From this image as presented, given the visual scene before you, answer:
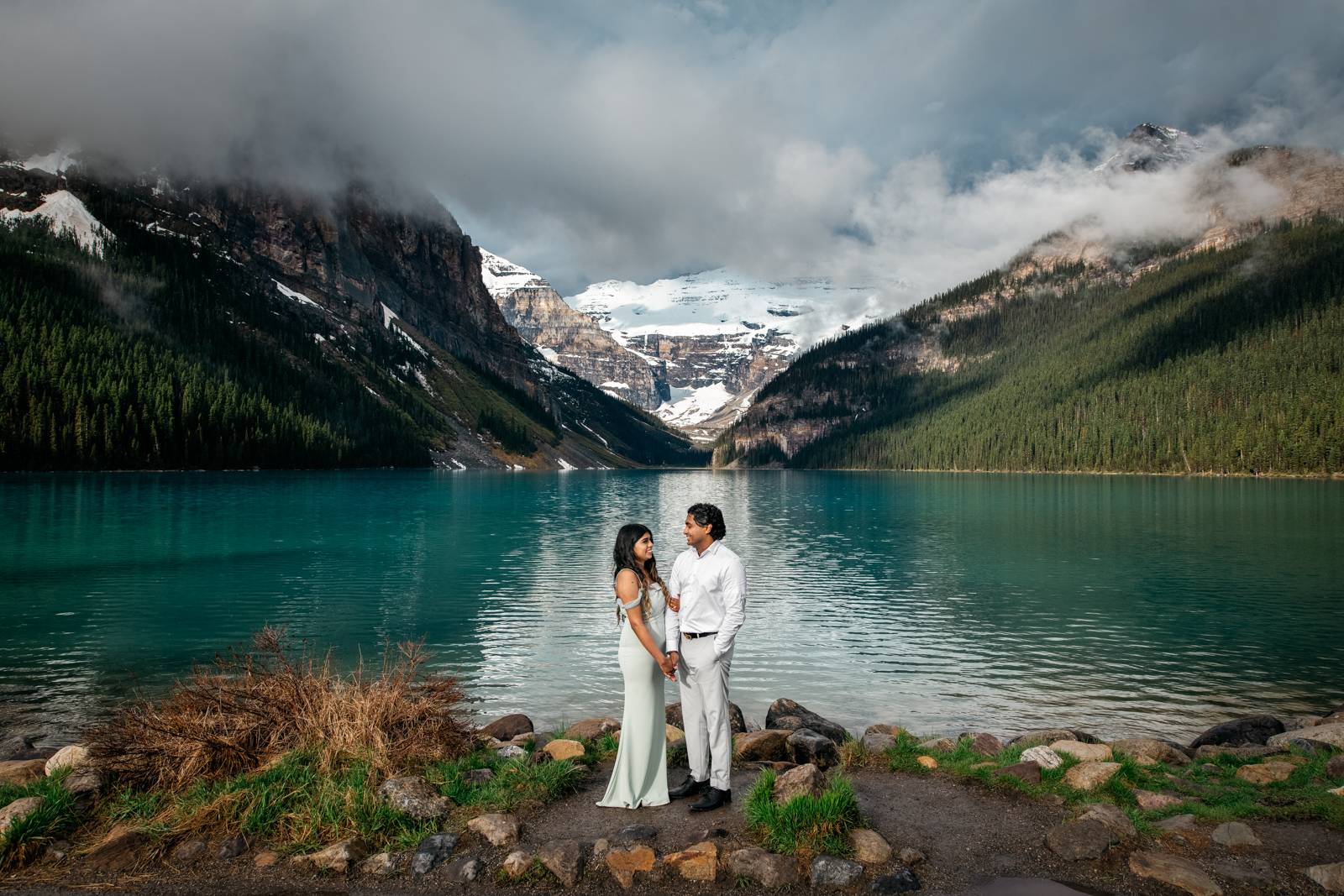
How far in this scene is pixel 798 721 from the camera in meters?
15.3

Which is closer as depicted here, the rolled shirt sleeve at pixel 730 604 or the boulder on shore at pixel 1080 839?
the boulder on shore at pixel 1080 839

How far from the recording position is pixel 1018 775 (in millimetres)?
10602

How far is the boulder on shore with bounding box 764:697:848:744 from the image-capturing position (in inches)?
567

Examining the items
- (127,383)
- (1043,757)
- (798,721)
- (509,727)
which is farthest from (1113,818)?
(127,383)

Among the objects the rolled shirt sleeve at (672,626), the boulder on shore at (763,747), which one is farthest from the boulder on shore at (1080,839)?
the rolled shirt sleeve at (672,626)

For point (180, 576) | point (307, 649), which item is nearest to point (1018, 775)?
point (307, 649)

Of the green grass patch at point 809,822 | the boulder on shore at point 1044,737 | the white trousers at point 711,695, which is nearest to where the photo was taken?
the green grass patch at point 809,822

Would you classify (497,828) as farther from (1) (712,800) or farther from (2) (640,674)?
(1) (712,800)

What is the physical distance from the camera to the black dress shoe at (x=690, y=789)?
9820 mm

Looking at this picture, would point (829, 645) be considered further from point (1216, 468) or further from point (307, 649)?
point (1216, 468)

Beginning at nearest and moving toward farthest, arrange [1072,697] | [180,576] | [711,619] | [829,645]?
[711,619]
[1072,697]
[829,645]
[180,576]

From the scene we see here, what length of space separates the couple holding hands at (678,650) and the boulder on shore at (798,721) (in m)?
4.84

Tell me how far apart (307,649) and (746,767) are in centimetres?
1724

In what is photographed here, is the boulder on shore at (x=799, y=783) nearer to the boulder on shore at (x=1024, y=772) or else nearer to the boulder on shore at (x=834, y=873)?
the boulder on shore at (x=834, y=873)
